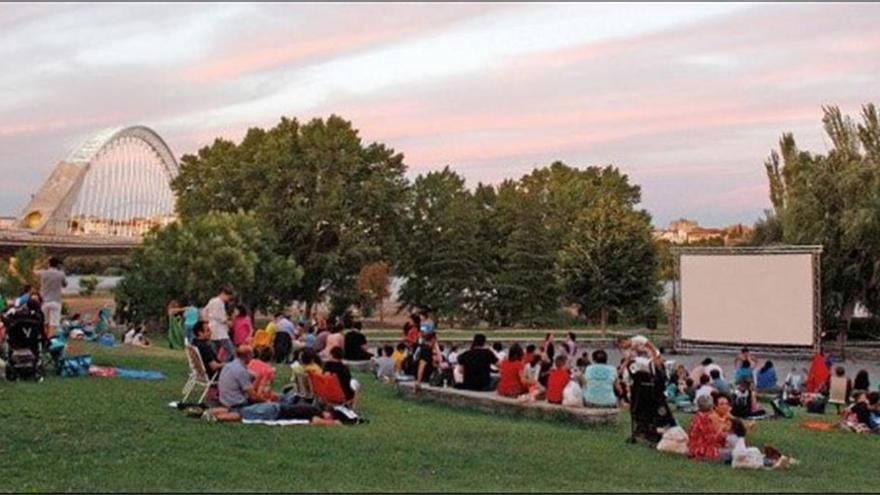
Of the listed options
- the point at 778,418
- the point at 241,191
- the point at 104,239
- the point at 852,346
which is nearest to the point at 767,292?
the point at 852,346

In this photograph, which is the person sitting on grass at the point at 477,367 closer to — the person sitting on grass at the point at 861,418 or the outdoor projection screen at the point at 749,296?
the person sitting on grass at the point at 861,418

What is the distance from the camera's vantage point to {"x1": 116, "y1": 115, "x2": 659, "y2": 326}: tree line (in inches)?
2052

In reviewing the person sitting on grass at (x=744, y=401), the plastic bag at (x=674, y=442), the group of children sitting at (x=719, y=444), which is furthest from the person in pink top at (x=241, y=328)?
the group of children sitting at (x=719, y=444)

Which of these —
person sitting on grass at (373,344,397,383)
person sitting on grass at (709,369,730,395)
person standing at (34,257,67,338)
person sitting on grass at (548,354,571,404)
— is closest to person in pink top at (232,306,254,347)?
person sitting on grass at (373,344,397,383)

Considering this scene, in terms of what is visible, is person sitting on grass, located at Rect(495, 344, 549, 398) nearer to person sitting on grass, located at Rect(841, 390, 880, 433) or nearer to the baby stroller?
person sitting on grass, located at Rect(841, 390, 880, 433)

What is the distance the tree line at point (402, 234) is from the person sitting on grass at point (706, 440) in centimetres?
3569

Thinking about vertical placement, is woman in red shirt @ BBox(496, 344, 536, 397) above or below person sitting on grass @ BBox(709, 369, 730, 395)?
above

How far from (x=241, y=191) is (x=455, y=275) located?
11829mm

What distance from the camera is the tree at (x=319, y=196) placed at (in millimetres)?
54719

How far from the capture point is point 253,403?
1298cm

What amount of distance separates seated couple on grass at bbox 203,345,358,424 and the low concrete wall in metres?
3.17

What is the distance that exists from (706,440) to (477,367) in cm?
516

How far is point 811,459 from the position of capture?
13000 millimetres

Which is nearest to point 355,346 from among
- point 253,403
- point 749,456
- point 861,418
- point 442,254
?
point 253,403
